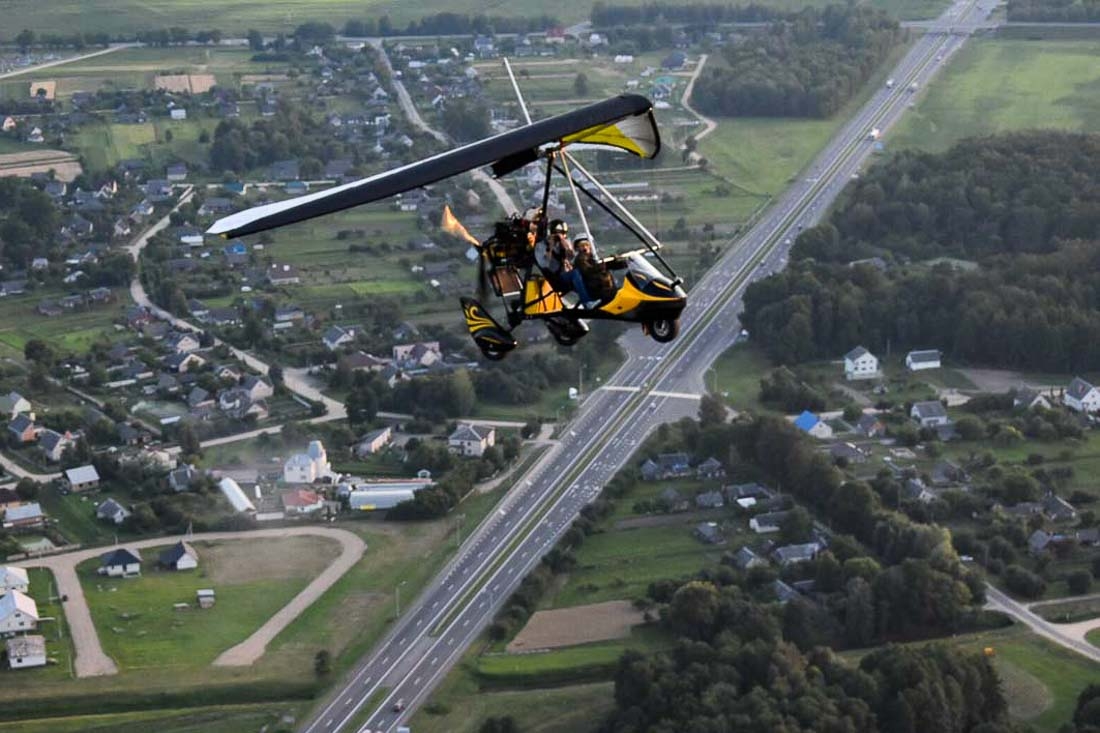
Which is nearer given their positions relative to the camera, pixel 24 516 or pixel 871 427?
pixel 24 516

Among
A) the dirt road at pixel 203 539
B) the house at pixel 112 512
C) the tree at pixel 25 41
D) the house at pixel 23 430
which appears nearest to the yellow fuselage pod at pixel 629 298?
the dirt road at pixel 203 539

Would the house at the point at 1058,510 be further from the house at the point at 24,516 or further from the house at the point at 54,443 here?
the house at the point at 54,443

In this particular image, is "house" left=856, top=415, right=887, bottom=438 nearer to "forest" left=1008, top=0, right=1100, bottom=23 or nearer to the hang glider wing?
the hang glider wing

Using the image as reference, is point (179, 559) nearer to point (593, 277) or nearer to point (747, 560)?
point (747, 560)

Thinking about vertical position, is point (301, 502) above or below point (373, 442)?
above

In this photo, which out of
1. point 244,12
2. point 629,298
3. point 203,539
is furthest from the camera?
point 244,12

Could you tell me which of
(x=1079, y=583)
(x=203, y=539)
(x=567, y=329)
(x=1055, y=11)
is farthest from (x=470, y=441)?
(x=1055, y=11)
